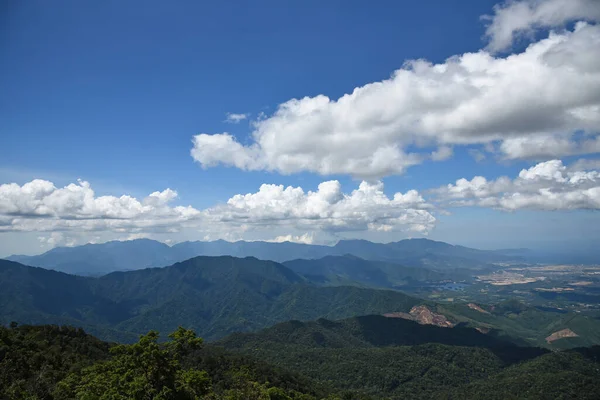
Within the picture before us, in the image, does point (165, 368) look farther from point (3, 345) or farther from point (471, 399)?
point (471, 399)

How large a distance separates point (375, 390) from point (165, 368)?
178193 millimetres

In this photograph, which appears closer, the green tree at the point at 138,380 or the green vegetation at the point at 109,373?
the green tree at the point at 138,380

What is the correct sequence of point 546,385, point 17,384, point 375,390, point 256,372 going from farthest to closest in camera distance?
point 375,390 < point 546,385 < point 256,372 < point 17,384

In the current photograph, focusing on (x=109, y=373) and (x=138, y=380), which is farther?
(x=109, y=373)

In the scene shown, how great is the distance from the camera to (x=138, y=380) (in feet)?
152

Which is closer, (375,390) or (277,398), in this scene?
(277,398)

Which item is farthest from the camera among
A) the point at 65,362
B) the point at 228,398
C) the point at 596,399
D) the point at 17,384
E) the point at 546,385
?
the point at 546,385

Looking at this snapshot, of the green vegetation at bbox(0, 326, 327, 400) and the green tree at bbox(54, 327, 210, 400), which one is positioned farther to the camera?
the green vegetation at bbox(0, 326, 327, 400)

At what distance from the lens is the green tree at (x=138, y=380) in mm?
45094

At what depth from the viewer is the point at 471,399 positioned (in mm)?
166000

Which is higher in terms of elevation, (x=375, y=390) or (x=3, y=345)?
(x=3, y=345)

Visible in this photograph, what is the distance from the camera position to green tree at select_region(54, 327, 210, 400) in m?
45.1

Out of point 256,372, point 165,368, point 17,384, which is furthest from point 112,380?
point 256,372

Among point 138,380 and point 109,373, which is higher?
point 138,380
